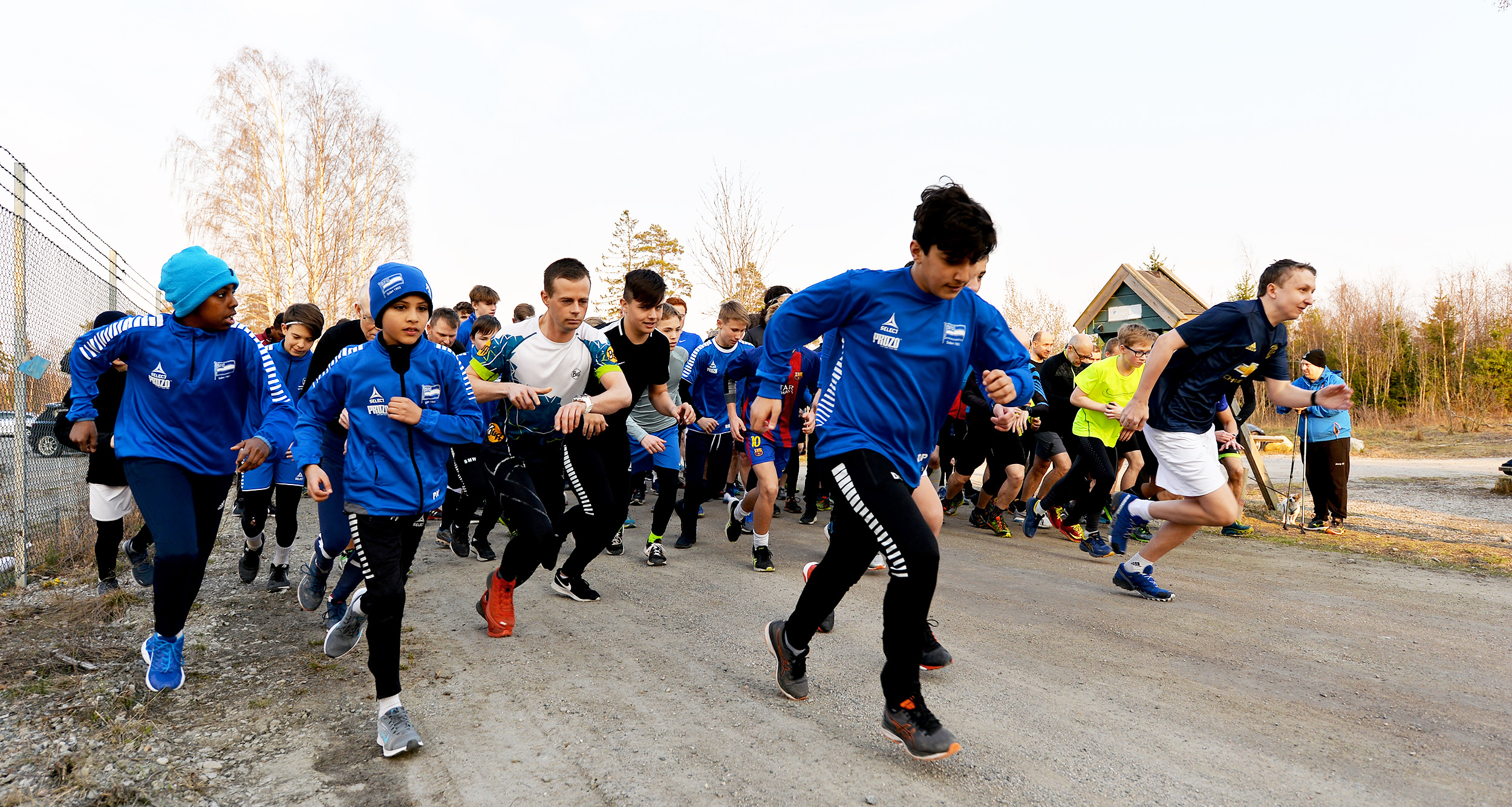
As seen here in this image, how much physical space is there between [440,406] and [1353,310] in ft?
119

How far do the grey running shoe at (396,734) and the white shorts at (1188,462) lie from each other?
4.90 metres

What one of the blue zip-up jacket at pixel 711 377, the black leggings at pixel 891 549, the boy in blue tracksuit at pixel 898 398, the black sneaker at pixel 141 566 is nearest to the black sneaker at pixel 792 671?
the boy in blue tracksuit at pixel 898 398

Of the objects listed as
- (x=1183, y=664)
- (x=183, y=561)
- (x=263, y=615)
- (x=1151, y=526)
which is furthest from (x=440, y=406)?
(x=1151, y=526)

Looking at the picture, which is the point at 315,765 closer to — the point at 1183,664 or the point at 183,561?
the point at 183,561

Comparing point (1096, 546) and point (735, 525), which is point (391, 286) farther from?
point (1096, 546)

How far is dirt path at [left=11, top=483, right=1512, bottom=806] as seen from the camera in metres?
2.92

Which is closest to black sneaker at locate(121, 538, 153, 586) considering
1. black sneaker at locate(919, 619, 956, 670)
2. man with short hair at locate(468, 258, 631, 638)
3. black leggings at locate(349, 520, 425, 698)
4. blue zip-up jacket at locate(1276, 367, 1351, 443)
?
man with short hair at locate(468, 258, 631, 638)

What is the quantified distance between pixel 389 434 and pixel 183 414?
125cm

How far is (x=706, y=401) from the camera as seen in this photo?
27.8 ft

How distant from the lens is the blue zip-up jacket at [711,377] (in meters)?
7.46

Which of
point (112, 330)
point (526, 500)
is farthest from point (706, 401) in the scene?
point (112, 330)

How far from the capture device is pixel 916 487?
3.54 metres

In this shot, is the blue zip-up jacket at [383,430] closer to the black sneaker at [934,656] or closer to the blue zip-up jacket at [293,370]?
the black sneaker at [934,656]

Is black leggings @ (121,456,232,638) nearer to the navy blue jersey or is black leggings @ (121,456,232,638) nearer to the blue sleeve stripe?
the blue sleeve stripe
